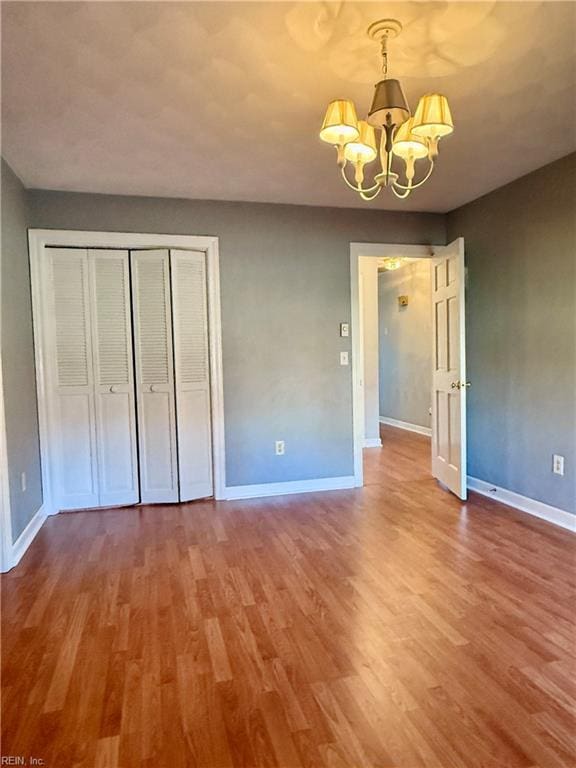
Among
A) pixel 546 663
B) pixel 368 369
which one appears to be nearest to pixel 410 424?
pixel 368 369

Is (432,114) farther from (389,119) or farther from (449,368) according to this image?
(449,368)

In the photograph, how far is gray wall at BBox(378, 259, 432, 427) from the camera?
6.78 metres

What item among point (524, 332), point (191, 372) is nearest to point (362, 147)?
point (524, 332)

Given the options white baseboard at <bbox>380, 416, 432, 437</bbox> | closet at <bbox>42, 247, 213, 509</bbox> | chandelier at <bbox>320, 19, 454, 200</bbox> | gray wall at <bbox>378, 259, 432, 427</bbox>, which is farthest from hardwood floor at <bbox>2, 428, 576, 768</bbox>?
gray wall at <bbox>378, 259, 432, 427</bbox>

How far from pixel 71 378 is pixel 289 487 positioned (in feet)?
6.45

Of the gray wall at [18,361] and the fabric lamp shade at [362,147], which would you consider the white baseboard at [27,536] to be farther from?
the fabric lamp shade at [362,147]

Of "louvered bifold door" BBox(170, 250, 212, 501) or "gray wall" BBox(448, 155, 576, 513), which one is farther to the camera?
"louvered bifold door" BBox(170, 250, 212, 501)

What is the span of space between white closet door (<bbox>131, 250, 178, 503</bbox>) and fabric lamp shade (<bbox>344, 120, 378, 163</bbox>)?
198 cm

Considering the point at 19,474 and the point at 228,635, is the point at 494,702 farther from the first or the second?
the point at 19,474

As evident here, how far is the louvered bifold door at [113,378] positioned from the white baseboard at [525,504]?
9.36 ft

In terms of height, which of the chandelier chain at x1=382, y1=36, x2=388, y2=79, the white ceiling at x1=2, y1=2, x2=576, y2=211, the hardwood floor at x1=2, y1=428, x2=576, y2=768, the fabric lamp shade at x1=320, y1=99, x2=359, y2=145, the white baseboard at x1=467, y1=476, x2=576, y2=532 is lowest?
the hardwood floor at x1=2, y1=428, x2=576, y2=768

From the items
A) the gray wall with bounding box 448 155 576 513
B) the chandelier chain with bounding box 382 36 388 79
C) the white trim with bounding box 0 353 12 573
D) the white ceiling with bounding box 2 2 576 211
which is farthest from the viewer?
the gray wall with bounding box 448 155 576 513

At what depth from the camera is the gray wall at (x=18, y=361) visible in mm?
2881

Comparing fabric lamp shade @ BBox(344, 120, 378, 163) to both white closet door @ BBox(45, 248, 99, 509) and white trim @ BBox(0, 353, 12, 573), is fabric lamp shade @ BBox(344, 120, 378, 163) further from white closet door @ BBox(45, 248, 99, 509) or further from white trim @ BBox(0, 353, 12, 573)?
white closet door @ BBox(45, 248, 99, 509)
